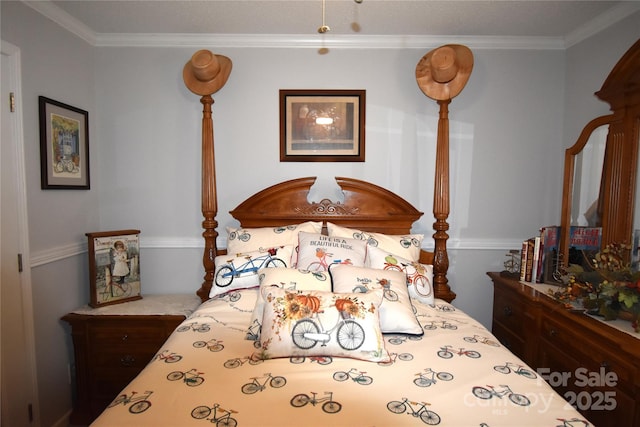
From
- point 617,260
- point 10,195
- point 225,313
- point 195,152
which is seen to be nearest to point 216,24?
point 195,152

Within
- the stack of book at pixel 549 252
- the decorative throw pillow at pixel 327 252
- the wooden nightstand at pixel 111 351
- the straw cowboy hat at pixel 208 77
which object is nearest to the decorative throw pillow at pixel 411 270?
the decorative throw pillow at pixel 327 252

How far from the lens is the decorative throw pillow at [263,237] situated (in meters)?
2.30

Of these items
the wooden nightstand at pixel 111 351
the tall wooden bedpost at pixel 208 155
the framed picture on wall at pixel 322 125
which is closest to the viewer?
the wooden nightstand at pixel 111 351

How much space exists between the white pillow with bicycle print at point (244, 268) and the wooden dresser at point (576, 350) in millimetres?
1535

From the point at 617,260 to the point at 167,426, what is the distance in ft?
7.09

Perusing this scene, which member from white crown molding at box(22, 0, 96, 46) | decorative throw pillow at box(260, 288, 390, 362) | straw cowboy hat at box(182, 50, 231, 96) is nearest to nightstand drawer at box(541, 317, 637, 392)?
decorative throw pillow at box(260, 288, 390, 362)

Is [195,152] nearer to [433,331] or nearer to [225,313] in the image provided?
[225,313]

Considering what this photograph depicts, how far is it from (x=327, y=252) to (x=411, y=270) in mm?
504

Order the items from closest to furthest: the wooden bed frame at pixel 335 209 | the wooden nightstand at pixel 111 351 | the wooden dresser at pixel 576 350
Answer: the wooden dresser at pixel 576 350 < the wooden nightstand at pixel 111 351 < the wooden bed frame at pixel 335 209

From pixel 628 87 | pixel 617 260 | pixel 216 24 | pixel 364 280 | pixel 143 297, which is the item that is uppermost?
pixel 216 24

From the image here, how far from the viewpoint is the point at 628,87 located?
1902 millimetres

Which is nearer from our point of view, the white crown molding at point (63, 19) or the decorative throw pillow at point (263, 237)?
the white crown molding at point (63, 19)

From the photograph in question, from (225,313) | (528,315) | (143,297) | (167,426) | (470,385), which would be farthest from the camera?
(143,297)

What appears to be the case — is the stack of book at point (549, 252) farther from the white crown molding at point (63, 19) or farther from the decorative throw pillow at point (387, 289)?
the white crown molding at point (63, 19)
